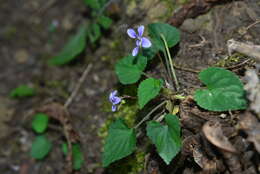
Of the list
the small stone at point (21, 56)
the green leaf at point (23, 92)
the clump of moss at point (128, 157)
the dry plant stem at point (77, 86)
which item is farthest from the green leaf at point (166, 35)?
the small stone at point (21, 56)

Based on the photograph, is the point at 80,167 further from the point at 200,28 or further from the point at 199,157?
the point at 200,28

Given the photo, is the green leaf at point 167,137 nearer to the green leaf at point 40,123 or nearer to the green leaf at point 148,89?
the green leaf at point 148,89

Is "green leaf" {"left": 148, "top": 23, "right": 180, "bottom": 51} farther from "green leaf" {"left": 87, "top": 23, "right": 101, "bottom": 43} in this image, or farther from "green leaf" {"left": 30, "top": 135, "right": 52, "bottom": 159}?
"green leaf" {"left": 30, "top": 135, "right": 52, "bottom": 159}

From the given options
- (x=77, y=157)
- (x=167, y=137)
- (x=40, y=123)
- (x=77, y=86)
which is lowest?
(x=77, y=157)

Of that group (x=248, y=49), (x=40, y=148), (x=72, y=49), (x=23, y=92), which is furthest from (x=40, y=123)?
(x=248, y=49)

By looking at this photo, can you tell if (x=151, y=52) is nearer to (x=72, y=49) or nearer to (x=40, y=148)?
(x=72, y=49)

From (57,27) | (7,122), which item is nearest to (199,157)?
(7,122)

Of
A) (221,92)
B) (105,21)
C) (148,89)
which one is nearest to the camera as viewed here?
(221,92)

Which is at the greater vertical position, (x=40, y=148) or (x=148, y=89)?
(x=148, y=89)
